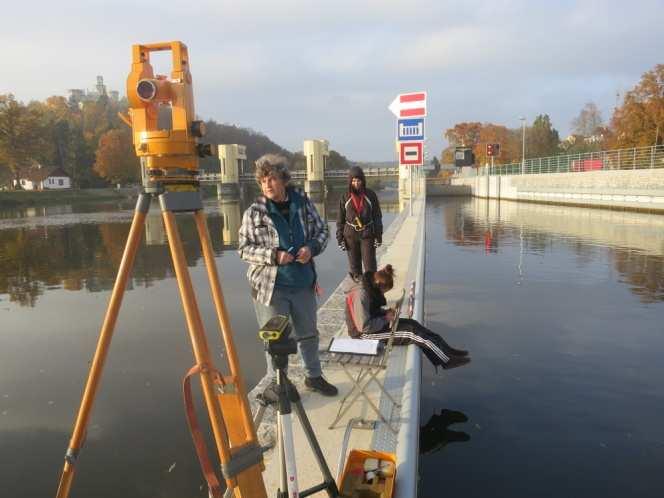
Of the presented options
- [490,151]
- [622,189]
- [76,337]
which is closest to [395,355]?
[76,337]

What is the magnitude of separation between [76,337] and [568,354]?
6500 millimetres

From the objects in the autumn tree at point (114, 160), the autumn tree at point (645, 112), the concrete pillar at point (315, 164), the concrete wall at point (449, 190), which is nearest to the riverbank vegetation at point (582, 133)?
the autumn tree at point (645, 112)

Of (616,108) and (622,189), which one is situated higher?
(616,108)

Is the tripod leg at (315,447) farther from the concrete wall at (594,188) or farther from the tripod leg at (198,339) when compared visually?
the concrete wall at (594,188)

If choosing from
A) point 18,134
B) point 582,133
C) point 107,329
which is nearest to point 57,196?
point 18,134

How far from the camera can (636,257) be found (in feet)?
38.8

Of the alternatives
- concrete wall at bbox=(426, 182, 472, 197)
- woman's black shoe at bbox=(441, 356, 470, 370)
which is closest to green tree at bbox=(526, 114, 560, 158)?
concrete wall at bbox=(426, 182, 472, 197)

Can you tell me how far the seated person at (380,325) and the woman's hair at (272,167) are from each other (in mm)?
1580

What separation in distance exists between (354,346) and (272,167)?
4.78ft

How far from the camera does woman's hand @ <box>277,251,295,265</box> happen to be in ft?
10.8

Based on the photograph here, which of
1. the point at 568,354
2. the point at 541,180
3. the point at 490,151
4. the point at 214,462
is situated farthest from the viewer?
the point at 490,151

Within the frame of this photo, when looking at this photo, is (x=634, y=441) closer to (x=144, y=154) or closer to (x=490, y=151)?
(x=144, y=154)

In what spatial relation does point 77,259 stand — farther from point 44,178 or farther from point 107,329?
point 44,178

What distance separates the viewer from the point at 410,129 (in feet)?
42.6
